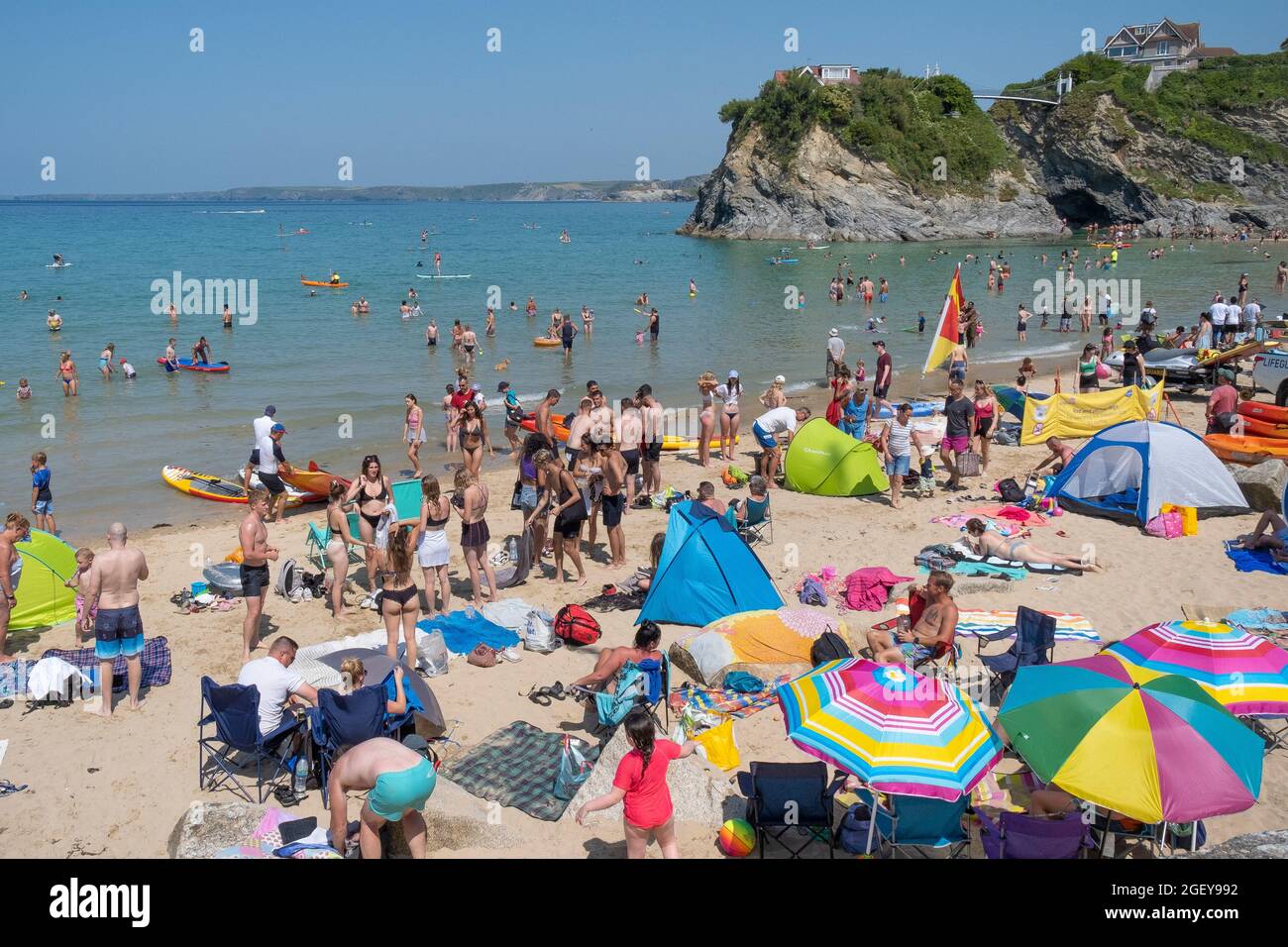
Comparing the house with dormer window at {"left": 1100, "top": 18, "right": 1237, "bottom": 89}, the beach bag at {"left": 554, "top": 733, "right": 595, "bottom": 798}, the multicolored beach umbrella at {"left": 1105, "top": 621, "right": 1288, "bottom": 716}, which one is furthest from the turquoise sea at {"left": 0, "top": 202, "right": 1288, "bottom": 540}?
the house with dormer window at {"left": 1100, "top": 18, "right": 1237, "bottom": 89}

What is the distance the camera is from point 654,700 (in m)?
7.51

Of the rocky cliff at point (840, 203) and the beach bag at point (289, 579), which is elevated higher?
the rocky cliff at point (840, 203)

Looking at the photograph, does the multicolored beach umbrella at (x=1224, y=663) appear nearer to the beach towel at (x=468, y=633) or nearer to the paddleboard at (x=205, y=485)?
the beach towel at (x=468, y=633)

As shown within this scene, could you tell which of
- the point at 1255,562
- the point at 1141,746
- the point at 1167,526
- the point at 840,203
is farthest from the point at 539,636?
the point at 840,203

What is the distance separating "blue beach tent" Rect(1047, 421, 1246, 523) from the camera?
12.1 m

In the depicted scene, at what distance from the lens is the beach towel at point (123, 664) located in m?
8.34

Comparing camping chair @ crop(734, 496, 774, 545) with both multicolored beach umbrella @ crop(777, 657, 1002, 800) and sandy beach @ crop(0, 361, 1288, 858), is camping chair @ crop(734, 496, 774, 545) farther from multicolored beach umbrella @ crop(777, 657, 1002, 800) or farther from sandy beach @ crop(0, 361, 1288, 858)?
multicolored beach umbrella @ crop(777, 657, 1002, 800)

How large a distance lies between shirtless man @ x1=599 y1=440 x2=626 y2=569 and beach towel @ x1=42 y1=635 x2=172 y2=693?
14.6ft

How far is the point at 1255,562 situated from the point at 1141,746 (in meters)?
6.59

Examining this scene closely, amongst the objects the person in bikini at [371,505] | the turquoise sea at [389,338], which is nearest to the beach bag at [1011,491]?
the person in bikini at [371,505]

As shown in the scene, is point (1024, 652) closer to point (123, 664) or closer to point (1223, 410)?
point (123, 664)

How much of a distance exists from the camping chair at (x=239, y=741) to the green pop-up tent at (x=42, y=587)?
3.72 metres

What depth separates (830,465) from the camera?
538 inches
